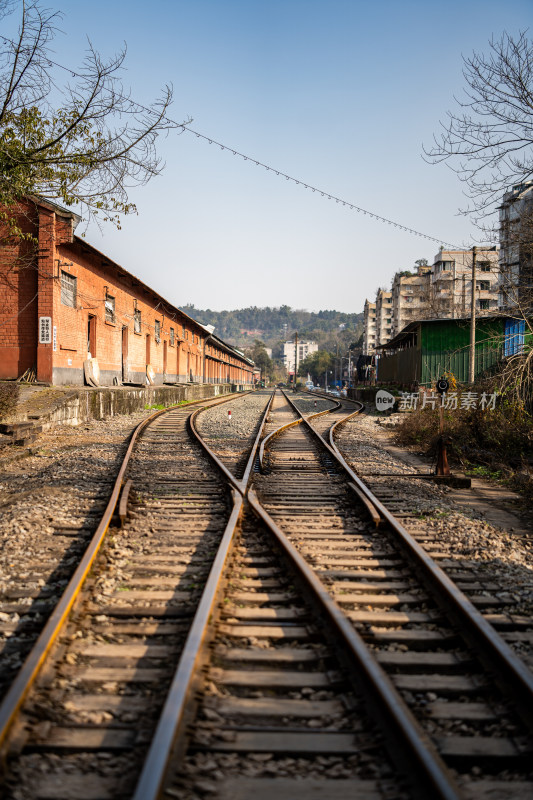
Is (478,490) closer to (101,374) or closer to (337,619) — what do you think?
(337,619)

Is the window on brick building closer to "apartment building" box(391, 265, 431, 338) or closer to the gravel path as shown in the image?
the gravel path

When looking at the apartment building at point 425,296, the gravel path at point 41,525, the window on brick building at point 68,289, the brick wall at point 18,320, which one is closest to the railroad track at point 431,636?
the gravel path at point 41,525

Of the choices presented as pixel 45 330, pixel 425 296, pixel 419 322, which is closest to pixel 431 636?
pixel 45 330

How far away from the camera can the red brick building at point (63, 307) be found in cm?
1830

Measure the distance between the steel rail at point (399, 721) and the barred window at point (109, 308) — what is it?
22.3 metres

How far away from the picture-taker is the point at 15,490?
7.97m

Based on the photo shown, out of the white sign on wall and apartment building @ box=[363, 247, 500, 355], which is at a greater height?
apartment building @ box=[363, 247, 500, 355]

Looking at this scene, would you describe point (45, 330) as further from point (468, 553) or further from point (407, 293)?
point (407, 293)

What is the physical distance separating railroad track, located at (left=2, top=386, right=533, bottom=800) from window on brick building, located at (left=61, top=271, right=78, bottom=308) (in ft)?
53.1

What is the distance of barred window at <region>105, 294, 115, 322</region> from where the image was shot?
2439cm

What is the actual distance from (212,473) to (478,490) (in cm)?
412

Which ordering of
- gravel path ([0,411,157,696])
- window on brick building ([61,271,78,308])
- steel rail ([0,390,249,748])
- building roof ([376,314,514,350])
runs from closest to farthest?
steel rail ([0,390,249,748]) → gravel path ([0,411,157,696]) → window on brick building ([61,271,78,308]) → building roof ([376,314,514,350])

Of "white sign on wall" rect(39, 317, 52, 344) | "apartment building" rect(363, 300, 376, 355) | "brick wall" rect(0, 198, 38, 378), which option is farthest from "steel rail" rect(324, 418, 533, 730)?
"apartment building" rect(363, 300, 376, 355)

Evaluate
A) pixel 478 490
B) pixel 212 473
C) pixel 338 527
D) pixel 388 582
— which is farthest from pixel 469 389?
pixel 388 582
